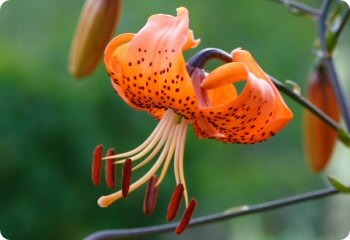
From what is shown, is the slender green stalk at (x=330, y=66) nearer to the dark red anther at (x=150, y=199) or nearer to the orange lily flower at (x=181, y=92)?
the orange lily flower at (x=181, y=92)

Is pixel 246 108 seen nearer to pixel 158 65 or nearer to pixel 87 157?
pixel 158 65

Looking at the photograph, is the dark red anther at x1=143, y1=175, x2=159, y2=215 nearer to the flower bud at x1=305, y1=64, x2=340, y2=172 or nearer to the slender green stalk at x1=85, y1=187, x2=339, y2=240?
the slender green stalk at x1=85, y1=187, x2=339, y2=240

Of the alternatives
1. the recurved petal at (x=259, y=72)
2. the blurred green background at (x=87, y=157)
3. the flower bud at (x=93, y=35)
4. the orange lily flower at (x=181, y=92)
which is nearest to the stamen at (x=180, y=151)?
the orange lily flower at (x=181, y=92)

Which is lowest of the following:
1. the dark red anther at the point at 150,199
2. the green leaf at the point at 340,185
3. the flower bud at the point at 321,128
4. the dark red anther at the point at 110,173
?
the flower bud at the point at 321,128

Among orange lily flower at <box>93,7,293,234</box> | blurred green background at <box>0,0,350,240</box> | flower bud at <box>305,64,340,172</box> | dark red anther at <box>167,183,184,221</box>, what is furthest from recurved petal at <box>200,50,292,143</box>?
blurred green background at <box>0,0,350,240</box>

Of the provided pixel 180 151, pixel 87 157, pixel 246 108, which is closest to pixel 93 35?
pixel 180 151

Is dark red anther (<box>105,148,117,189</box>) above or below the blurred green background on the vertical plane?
above
